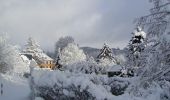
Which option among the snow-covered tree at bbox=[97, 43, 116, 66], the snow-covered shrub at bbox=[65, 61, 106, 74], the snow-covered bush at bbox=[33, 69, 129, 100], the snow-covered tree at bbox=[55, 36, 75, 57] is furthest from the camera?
the snow-covered tree at bbox=[55, 36, 75, 57]

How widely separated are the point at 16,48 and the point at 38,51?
5667cm

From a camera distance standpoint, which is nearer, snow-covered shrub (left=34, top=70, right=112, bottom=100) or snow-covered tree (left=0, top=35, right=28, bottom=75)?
snow-covered shrub (left=34, top=70, right=112, bottom=100)

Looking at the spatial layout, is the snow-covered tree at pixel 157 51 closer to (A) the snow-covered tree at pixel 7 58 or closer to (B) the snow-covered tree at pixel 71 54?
(A) the snow-covered tree at pixel 7 58

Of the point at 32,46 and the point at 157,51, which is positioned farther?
the point at 32,46

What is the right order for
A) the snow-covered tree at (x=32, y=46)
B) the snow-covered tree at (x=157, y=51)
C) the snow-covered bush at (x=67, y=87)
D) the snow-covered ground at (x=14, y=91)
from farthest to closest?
1. the snow-covered tree at (x=32, y=46)
2. the snow-covered ground at (x=14, y=91)
3. the snow-covered bush at (x=67, y=87)
4. the snow-covered tree at (x=157, y=51)

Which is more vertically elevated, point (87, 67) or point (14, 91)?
point (87, 67)

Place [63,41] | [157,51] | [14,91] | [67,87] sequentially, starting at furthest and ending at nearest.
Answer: [63,41] < [14,91] < [67,87] < [157,51]

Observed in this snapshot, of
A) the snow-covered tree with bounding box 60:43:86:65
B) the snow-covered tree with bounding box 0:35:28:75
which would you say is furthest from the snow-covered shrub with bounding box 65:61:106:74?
the snow-covered tree with bounding box 60:43:86:65

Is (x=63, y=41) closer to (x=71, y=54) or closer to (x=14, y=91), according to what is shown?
(x=71, y=54)

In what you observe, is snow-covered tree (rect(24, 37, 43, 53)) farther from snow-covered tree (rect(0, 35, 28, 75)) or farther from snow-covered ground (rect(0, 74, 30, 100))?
snow-covered ground (rect(0, 74, 30, 100))

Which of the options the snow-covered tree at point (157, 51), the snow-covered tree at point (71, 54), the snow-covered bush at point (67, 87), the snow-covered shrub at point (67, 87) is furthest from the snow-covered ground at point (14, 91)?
the snow-covered tree at point (71, 54)

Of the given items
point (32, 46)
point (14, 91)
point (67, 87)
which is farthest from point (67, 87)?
point (32, 46)

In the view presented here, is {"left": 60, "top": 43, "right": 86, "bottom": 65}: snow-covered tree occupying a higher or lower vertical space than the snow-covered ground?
higher

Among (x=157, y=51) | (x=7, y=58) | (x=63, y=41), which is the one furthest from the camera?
(x=63, y=41)
